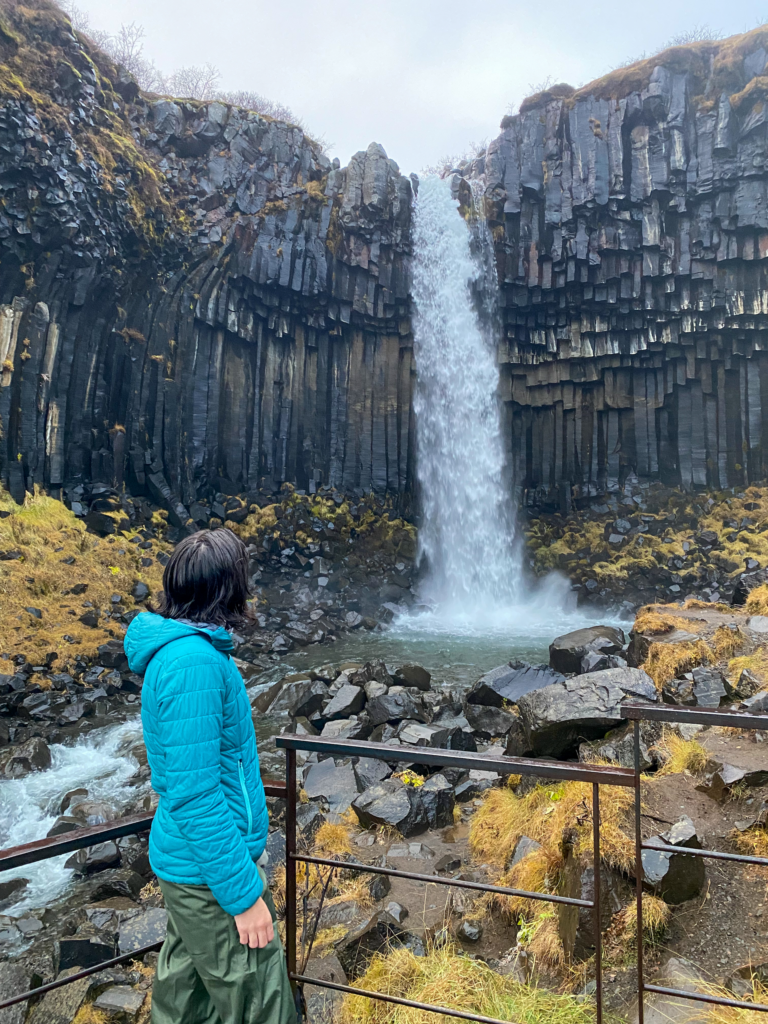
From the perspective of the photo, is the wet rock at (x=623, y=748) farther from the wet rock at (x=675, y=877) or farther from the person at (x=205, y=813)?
the person at (x=205, y=813)

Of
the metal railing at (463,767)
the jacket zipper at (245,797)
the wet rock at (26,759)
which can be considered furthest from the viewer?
the wet rock at (26,759)

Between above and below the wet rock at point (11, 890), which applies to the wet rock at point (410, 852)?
above

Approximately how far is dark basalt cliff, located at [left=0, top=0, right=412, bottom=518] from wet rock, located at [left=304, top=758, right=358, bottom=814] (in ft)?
38.9

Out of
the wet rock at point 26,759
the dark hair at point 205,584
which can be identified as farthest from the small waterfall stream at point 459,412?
the dark hair at point 205,584

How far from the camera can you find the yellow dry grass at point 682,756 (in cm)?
474

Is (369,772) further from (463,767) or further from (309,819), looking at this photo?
(463,767)

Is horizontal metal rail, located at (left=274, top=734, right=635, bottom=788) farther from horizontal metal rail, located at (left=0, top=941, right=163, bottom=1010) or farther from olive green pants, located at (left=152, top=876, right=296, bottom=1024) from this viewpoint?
horizontal metal rail, located at (left=0, top=941, right=163, bottom=1010)

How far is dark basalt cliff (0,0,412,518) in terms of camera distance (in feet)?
49.9

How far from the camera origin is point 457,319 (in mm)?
22812

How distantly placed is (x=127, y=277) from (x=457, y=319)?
11.5 metres

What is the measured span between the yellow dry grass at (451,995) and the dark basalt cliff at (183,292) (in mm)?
15068

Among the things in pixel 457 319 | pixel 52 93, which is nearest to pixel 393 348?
pixel 457 319

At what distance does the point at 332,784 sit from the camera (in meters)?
6.72

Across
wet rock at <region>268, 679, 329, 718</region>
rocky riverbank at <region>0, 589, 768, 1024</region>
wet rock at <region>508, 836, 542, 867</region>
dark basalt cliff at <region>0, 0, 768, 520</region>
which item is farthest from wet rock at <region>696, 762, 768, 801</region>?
dark basalt cliff at <region>0, 0, 768, 520</region>
